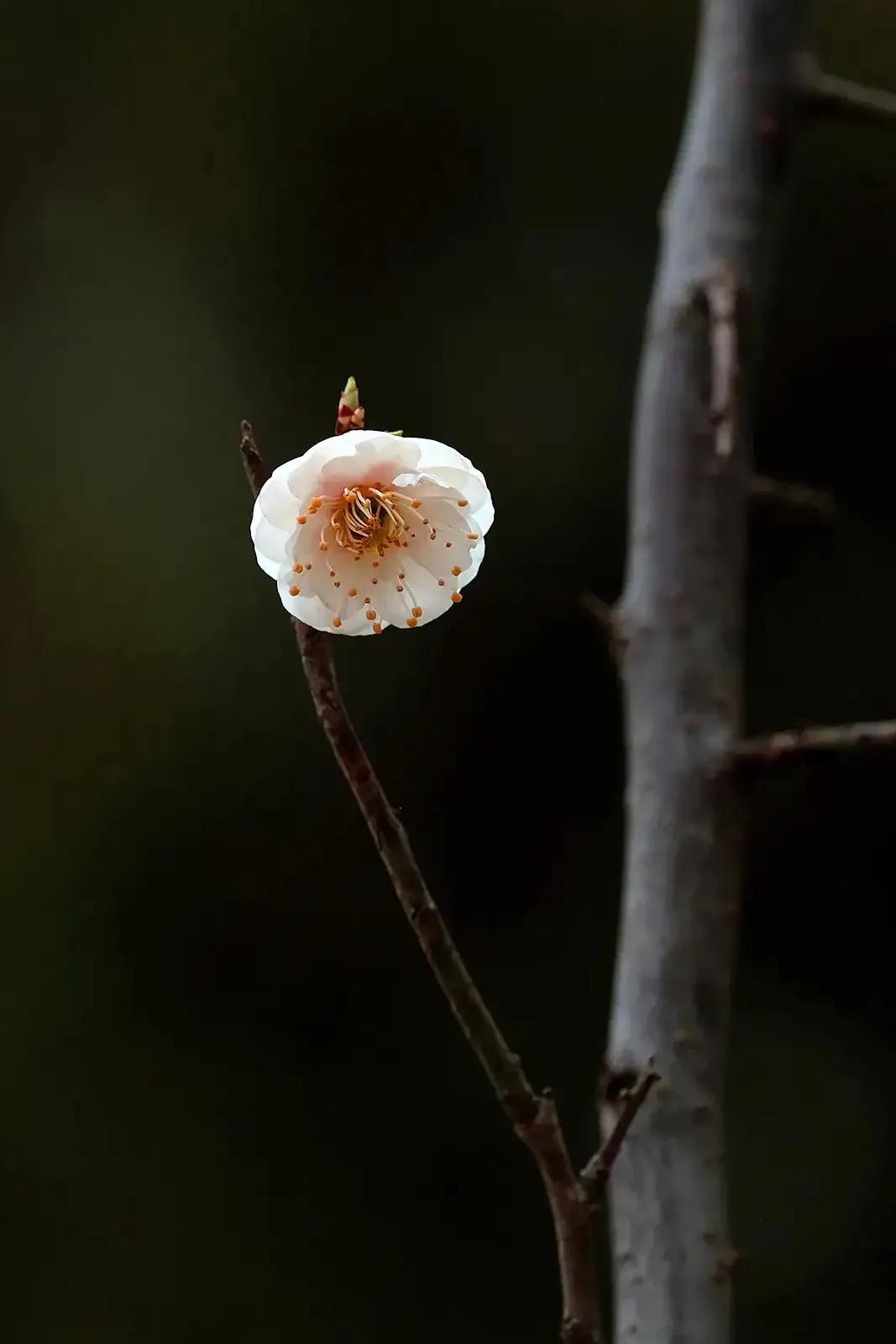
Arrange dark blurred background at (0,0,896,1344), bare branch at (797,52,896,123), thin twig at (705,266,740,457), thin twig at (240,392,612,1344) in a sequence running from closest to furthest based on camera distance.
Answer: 1. thin twig at (240,392,612,1344)
2. thin twig at (705,266,740,457)
3. bare branch at (797,52,896,123)
4. dark blurred background at (0,0,896,1344)

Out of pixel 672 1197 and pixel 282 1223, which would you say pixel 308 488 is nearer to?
pixel 672 1197

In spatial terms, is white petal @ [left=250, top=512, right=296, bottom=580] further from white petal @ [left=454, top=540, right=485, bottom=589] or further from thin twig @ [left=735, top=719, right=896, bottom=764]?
thin twig @ [left=735, top=719, right=896, bottom=764]

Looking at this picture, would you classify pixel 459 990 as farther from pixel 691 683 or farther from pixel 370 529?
pixel 691 683

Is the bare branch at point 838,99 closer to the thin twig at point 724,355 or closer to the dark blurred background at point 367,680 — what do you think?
the thin twig at point 724,355

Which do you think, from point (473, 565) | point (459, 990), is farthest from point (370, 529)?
point (459, 990)

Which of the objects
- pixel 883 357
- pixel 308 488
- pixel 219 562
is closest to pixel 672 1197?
pixel 308 488

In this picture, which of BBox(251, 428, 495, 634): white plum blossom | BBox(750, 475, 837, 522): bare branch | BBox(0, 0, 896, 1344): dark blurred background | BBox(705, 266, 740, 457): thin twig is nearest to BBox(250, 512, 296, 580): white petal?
BBox(251, 428, 495, 634): white plum blossom
